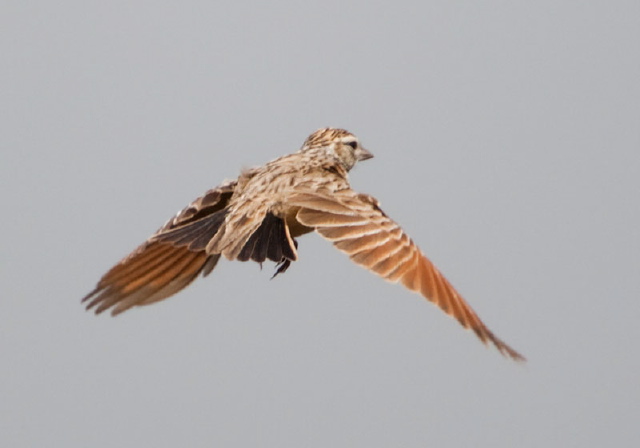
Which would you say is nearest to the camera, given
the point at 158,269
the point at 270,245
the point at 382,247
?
the point at 382,247

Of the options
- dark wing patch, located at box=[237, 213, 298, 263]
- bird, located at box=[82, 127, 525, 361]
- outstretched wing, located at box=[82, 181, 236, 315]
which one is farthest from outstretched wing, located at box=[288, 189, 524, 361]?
outstretched wing, located at box=[82, 181, 236, 315]

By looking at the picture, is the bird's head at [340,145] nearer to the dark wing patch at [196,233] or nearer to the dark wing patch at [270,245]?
the dark wing patch at [196,233]

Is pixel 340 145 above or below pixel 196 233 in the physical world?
above

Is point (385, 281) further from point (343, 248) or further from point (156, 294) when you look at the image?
point (156, 294)

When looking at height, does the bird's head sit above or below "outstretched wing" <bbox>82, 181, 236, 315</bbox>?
above

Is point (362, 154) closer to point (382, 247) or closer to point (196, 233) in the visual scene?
point (196, 233)

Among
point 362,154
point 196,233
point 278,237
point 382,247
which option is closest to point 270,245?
point 278,237

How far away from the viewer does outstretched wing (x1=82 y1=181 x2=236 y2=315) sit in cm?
979

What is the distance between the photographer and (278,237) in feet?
29.3

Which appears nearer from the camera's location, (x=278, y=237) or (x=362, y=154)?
(x=278, y=237)

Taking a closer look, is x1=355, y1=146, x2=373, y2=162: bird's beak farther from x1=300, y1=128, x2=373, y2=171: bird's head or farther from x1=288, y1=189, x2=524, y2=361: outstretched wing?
x1=288, y1=189, x2=524, y2=361: outstretched wing

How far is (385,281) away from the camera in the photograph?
807cm

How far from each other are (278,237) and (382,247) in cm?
76

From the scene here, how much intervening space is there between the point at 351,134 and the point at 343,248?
10.6ft
